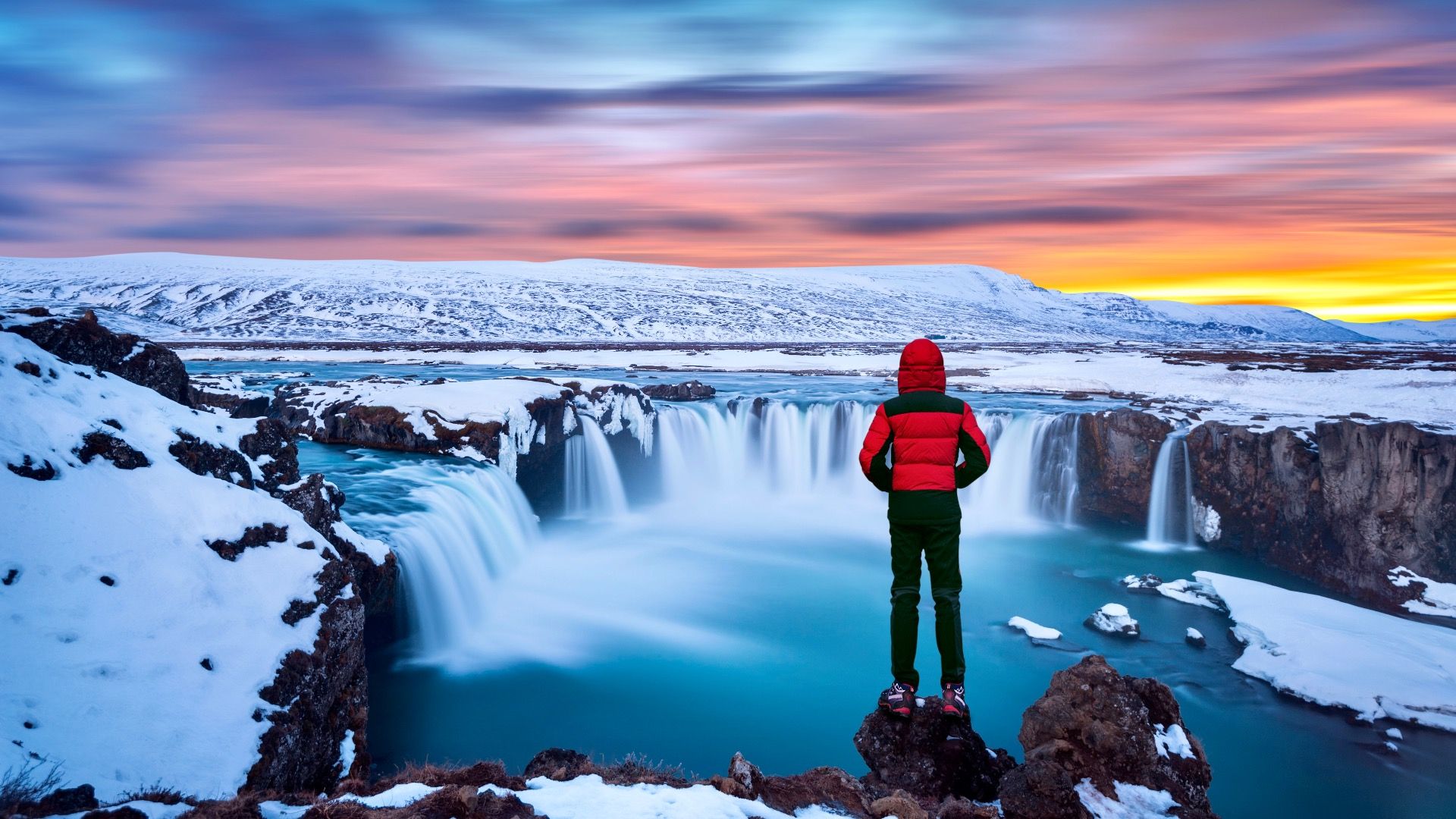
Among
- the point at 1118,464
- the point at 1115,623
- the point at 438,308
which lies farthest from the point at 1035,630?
the point at 438,308

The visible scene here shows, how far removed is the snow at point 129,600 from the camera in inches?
216

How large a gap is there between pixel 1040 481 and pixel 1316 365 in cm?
2523

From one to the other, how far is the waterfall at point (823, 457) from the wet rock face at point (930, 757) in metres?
19.8

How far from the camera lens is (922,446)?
553 cm

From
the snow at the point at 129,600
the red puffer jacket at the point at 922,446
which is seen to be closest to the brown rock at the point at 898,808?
the red puffer jacket at the point at 922,446

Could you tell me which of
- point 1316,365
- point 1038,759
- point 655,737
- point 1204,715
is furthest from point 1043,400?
point 1038,759

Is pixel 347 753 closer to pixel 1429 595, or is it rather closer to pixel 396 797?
pixel 396 797

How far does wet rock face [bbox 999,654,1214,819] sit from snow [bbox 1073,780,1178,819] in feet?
0.15

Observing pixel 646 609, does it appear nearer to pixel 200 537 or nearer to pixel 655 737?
pixel 655 737

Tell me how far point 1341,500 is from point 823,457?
54.2ft

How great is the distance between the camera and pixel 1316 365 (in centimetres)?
3962

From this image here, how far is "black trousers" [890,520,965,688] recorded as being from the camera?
559cm

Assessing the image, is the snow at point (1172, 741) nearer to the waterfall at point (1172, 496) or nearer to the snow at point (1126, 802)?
the snow at point (1126, 802)

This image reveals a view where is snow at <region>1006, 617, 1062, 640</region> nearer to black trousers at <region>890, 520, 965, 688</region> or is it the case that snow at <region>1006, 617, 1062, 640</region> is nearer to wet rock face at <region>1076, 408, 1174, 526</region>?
wet rock face at <region>1076, 408, 1174, 526</region>
